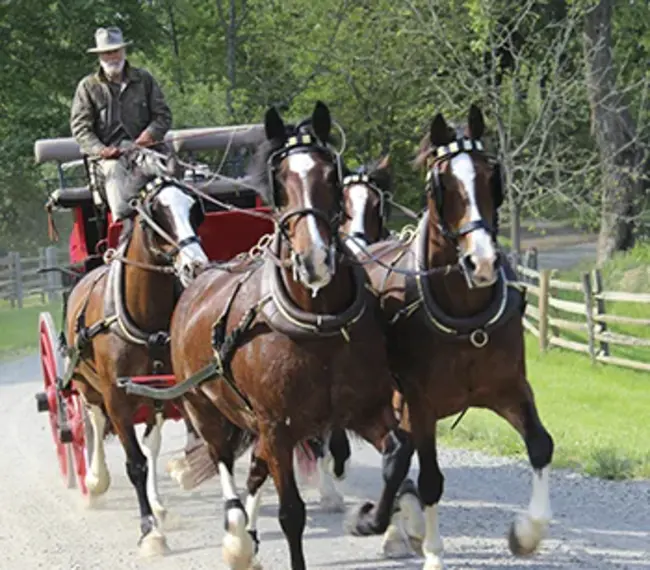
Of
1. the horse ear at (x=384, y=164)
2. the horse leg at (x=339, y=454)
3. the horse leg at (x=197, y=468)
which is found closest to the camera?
the horse leg at (x=197, y=468)

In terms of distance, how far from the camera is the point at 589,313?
622 inches

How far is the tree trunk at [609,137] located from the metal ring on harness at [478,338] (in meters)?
13.8

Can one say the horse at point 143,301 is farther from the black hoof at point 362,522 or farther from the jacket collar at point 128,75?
the black hoof at point 362,522

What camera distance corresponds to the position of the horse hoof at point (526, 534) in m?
6.42

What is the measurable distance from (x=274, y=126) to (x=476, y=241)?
1.11 m

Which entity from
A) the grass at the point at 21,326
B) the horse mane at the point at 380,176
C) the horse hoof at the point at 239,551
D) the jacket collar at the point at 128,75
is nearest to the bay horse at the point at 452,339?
the horse hoof at the point at 239,551

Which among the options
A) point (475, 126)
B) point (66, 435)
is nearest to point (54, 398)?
point (66, 435)

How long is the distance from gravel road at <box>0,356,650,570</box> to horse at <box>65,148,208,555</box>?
0.37 m

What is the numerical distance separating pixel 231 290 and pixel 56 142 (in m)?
3.62

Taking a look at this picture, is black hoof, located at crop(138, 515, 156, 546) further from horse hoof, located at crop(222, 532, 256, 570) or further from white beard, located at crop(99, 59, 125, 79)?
white beard, located at crop(99, 59, 125, 79)

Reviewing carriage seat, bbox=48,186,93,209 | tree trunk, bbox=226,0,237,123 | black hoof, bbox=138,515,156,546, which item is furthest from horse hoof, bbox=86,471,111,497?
tree trunk, bbox=226,0,237,123

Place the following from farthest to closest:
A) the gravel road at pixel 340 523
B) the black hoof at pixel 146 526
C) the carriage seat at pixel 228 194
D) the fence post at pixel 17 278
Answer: the fence post at pixel 17 278 → the carriage seat at pixel 228 194 → the black hoof at pixel 146 526 → the gravel road at pixel 340 523

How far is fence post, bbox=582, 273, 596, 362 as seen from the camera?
620 inches

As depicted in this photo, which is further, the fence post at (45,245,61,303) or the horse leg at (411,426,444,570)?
the fence post at (45,245,61,303)
